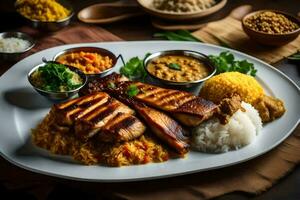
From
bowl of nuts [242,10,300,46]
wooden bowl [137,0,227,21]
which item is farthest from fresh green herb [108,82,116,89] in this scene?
bowl of nuts [242,10,300,46]

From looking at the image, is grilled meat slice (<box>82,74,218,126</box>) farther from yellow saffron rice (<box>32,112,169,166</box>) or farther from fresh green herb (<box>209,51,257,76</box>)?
fresh green herb (<box>209,51,257,76</box>)

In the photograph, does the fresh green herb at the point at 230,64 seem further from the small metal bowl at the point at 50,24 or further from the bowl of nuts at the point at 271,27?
the small metal bowl at the point at 50,24

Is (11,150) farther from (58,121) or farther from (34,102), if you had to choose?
(34,102)

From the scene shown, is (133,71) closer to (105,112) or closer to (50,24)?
(105,112)

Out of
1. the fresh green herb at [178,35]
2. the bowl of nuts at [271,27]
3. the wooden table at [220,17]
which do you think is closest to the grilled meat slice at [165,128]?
the wooden table at [220,17]

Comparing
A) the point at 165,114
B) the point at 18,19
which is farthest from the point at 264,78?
the point at 18,19

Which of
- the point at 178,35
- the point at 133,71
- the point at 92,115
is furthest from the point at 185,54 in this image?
the point at 92,115

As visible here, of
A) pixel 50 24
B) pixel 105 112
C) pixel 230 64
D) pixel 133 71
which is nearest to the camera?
pixel 105 112
